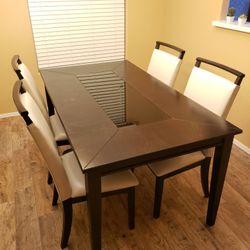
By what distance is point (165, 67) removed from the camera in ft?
7.61

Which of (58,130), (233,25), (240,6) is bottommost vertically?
(58,130)

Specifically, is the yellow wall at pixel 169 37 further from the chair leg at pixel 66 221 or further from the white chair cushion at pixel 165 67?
the chair leg at pixel 66 221

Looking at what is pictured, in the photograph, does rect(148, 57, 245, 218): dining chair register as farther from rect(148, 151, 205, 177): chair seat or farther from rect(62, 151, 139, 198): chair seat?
rect(62, 151, 139, 198): chair seat

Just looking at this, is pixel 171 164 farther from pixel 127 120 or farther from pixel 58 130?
pixel 58 130

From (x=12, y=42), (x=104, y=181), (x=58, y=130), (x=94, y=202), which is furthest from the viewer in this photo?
(x=12, y=42)

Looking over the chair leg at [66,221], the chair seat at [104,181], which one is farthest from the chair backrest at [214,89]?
the chair leg at [66,221]

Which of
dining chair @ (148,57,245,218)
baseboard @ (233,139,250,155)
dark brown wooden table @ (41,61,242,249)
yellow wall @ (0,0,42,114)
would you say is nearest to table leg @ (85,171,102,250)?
dark brown wooden table @ (41,61,242,249)

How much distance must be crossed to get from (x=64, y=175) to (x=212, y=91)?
110cm

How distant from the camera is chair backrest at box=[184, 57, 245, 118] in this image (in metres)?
1.64

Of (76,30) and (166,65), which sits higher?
(76,30)

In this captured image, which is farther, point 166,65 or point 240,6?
point 240,6

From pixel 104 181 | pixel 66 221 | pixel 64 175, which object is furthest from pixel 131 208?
pixel 64 175

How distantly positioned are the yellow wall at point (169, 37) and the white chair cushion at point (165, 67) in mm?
655

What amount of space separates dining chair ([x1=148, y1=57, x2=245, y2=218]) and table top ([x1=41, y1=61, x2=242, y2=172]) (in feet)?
0.49
